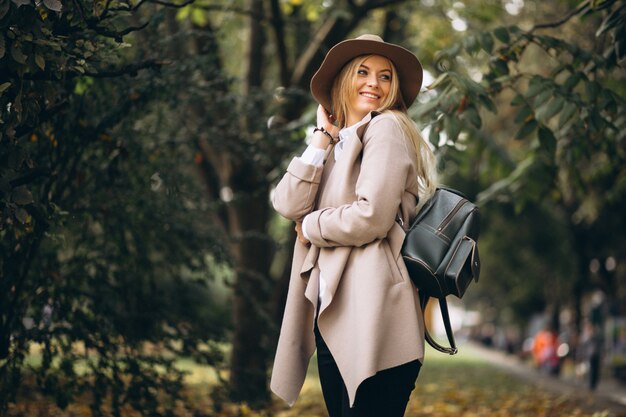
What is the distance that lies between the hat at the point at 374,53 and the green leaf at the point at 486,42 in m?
1.99

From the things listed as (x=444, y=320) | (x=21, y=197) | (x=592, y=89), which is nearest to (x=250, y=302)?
(x=592, y=89)

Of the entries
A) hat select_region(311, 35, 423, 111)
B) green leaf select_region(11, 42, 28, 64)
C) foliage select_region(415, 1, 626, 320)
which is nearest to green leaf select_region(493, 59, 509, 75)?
foliage select_region(415, 1, 626, 320)

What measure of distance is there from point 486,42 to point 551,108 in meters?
0.63

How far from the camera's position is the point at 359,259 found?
107 inches

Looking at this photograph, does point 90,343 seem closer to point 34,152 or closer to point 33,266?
point 33,266

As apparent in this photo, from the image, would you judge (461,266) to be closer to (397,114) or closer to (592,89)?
(397,114)

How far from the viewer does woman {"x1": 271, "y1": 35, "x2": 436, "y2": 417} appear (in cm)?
265

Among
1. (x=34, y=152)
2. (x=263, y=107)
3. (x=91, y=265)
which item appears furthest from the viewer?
(x=263, y=107)

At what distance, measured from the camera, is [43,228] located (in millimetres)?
3721

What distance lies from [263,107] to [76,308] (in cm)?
317

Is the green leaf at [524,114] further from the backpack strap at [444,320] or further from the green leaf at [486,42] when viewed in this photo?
the backpack strap at [444,320]

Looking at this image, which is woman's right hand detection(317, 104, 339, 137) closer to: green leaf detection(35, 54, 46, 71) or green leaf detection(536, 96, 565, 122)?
green leaf detection(35, 54, 46, 71)

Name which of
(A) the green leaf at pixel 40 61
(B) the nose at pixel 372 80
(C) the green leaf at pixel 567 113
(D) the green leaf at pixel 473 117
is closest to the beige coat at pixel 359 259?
(B) the nose at pixel 372 80

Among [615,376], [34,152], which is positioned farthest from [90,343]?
[615,376]
